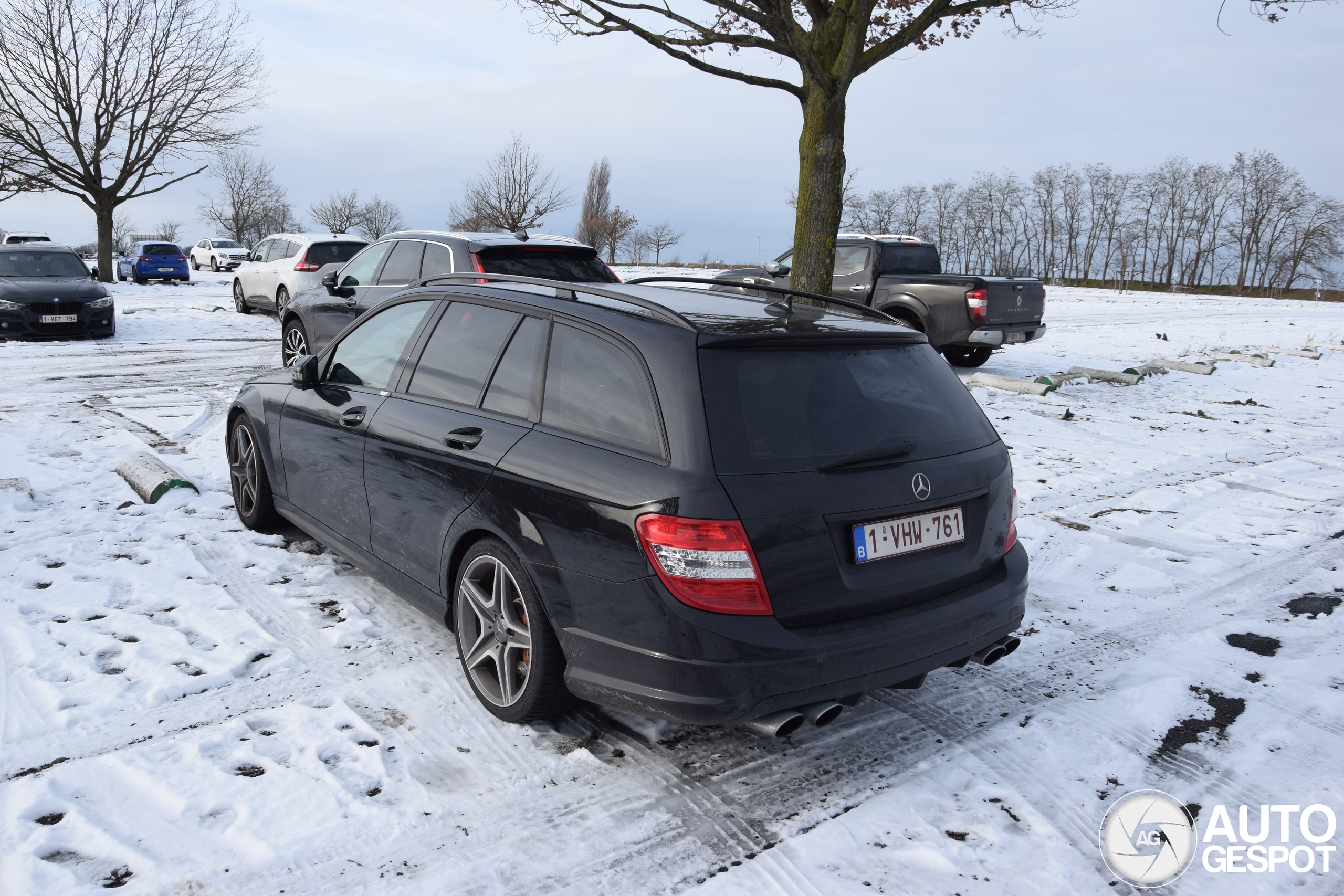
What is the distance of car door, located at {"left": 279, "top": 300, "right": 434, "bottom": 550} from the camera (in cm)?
411

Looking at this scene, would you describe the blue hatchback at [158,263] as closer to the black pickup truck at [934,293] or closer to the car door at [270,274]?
the car door at [270,274]

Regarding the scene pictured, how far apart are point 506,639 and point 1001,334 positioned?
9.94 m

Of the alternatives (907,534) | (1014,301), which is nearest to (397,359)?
(907,534)

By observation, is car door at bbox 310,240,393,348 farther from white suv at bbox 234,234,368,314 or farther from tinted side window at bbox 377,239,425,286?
white suv at bbox 234,234,368,314

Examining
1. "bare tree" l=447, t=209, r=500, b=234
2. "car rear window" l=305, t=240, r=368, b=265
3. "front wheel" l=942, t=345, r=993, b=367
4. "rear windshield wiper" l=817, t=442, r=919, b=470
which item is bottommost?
"front wheel" l=942, t=345, r=993, b=367

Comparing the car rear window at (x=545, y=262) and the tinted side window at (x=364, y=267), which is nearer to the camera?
the car rear window at (x=545, y=262)

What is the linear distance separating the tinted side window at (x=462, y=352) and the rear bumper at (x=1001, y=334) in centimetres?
903

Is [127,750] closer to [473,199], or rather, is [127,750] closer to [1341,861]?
[1341,861]

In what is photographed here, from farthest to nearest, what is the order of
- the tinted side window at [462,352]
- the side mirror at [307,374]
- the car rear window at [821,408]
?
the side mirror at [307,374] < the tinted side window at [462,352] < the car rear window at [821,408]

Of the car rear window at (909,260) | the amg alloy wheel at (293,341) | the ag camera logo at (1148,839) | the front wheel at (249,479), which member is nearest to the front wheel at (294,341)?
the amg alloy wheel at (293,341)

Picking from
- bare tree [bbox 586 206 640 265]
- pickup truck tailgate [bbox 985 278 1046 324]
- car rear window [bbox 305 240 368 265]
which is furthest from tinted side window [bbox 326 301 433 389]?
bare tree [bbox 586 206 640 265]

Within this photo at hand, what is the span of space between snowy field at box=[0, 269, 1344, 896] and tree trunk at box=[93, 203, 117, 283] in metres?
29.0

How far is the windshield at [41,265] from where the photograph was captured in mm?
14203

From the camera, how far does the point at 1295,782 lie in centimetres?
300
